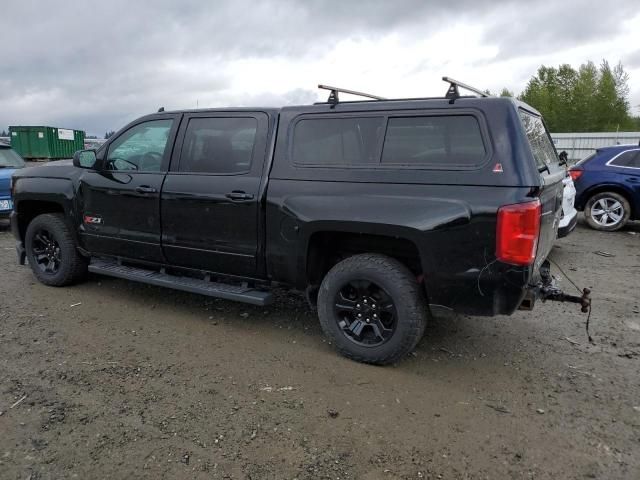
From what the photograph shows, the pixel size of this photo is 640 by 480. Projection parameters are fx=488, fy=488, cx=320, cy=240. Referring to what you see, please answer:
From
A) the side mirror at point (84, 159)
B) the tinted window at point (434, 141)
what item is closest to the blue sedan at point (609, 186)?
the tinted window at point (434, 141)

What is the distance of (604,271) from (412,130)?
4.21 m

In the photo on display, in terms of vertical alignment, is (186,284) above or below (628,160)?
below

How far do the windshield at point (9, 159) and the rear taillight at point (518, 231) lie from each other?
30.6 ft

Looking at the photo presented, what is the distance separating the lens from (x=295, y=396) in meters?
3.21

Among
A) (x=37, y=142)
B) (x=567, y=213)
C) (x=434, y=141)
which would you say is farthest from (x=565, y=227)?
(x=37, y=142)

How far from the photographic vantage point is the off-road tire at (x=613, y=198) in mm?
8620

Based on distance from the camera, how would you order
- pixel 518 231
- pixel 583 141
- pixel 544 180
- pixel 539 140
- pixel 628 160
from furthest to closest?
1. pixel 583 141
2. pixel 628 160
3. pixel 539 140
4. pixel 544 180
5. pixel 518 231

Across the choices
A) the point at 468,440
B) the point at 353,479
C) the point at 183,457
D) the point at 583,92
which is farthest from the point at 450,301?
the point at 583,92

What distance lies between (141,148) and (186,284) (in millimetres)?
1443

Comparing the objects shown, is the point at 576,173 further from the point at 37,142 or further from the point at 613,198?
the point at 37,142

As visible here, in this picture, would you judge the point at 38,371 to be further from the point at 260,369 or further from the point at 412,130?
the point at 412,130

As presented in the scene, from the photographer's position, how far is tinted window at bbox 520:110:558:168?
3.38 meters

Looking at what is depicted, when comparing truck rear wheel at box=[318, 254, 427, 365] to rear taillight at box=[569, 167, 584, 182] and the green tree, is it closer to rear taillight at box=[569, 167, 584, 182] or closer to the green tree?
rear taillight at box=[569, 167, 584, 182]

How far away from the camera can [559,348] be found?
396cm
